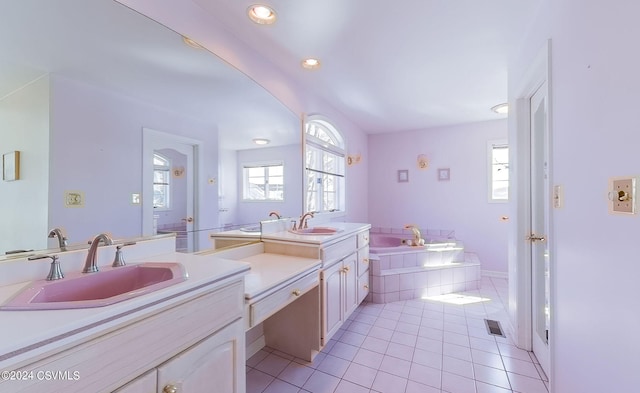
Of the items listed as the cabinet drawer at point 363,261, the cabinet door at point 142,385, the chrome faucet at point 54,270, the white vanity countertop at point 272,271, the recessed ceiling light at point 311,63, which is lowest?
the cabinet drawer at point 363,261

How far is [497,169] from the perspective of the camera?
3.83 meters

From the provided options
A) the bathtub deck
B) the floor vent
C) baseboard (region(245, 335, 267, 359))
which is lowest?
the floor vent

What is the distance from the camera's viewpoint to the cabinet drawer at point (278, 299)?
1.18 meters

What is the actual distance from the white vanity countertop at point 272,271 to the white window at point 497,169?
3311mm

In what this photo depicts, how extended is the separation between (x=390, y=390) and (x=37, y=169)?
2.02 meters

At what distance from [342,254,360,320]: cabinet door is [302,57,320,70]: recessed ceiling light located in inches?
63.9

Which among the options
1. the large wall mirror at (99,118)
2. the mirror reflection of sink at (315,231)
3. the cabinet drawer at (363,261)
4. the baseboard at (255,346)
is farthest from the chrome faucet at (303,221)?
the baseboard at (255,346)

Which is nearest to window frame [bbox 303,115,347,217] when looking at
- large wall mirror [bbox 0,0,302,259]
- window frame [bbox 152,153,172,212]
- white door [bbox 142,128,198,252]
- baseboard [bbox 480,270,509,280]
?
large wall mirror [bbox 0,0,302,259]

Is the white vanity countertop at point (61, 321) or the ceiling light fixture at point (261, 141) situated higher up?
the ceiling light fixture at point (261, 141)

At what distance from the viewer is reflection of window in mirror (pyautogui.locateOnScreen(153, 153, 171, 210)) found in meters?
1.33

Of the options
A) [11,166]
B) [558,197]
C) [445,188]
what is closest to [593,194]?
[558,197]

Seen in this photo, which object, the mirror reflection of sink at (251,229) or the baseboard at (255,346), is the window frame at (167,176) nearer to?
the mirror reflection of sink at (251,229)

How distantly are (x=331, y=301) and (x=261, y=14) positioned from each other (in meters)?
1.93

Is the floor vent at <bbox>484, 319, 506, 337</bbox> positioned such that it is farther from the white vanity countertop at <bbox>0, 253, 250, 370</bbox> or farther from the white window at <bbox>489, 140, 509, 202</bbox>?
the white vanity countertop at <bbox>0, 253, 250, 370</bbox>
